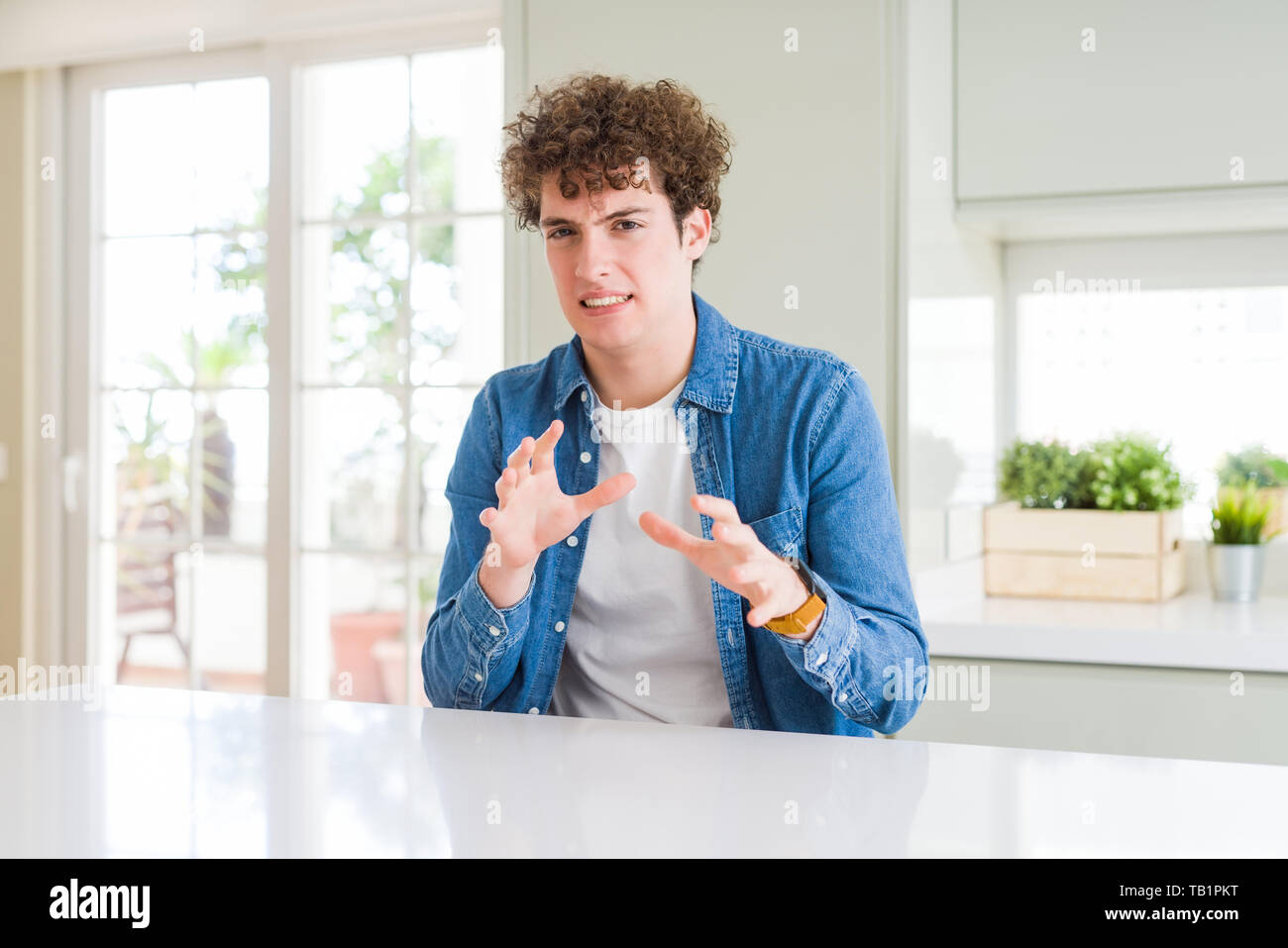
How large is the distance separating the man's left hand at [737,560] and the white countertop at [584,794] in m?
0.11

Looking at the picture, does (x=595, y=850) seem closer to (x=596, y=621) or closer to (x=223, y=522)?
(x=596, y=621)

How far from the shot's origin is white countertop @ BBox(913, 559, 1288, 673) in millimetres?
1781

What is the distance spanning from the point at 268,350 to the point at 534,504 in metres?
2.02

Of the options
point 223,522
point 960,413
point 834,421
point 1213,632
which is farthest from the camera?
point 223,522

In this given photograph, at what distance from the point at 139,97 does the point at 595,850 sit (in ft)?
9.69

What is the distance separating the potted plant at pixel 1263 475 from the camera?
90.0 inches

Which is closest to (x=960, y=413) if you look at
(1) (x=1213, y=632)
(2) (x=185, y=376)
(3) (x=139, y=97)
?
(1) (x=1213, y=632)

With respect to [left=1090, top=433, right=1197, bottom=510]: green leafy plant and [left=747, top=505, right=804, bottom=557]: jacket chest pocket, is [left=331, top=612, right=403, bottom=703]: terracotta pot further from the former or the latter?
[left=747, top=505, right=804, bottom=557]: jacket chest pocket

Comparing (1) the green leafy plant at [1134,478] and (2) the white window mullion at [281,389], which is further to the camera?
(2) the white window mullion at [281,389]

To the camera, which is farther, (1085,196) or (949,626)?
(1085,196)

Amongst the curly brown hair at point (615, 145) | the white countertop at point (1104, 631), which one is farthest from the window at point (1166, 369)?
the curly brown hair at point (615, 145)

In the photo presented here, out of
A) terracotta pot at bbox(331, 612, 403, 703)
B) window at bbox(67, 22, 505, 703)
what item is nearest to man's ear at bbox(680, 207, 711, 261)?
window at bbox(67, 22, 505, 703)

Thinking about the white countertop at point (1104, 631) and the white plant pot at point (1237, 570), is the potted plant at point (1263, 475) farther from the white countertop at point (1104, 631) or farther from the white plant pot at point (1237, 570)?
the white countertop at point (1104, 631)
